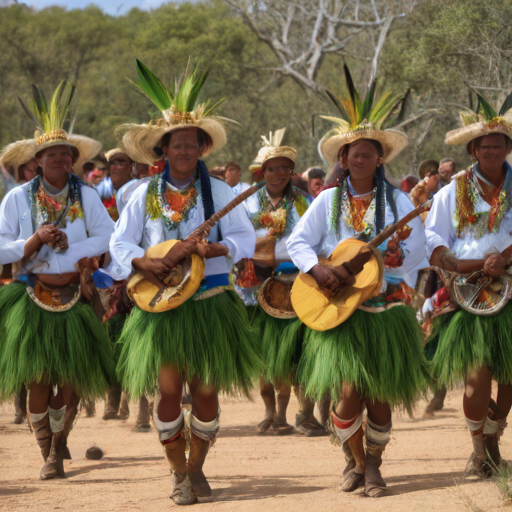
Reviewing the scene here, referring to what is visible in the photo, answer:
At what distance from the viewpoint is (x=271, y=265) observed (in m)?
8.12

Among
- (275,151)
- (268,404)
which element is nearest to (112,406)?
(268,404)

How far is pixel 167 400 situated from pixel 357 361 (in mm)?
1103

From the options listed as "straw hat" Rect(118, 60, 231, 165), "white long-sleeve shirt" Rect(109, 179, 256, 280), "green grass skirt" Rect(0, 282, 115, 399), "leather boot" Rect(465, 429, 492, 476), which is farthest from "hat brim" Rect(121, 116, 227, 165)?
"leather boot" Rect(465, 429, 492, 476)

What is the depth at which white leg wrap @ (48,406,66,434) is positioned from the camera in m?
6.47

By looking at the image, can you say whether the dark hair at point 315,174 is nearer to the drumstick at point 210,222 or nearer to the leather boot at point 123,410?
the leather boot at point 123,410

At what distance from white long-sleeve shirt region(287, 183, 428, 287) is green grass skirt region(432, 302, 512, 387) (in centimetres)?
43

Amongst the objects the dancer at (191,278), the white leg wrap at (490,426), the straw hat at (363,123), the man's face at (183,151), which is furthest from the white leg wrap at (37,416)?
the white leg wrap at (490,426)

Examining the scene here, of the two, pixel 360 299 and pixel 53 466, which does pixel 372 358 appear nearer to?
pixel 360 299

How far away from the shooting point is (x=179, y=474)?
5504 millimetres

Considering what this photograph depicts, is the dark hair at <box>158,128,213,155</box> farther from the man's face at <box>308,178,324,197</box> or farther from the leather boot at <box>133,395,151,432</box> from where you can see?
the man's face at <box>308,178,324,197</box>

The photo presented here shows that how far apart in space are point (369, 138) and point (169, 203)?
4.12 feet

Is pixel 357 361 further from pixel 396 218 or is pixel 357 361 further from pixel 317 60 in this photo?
pixel 317 60

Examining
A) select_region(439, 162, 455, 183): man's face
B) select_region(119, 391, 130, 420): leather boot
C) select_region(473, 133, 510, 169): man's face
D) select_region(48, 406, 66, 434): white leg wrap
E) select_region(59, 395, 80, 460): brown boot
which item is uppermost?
select_region(473, 133, 510, 169): man's face

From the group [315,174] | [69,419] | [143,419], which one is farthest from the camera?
[315,174]
